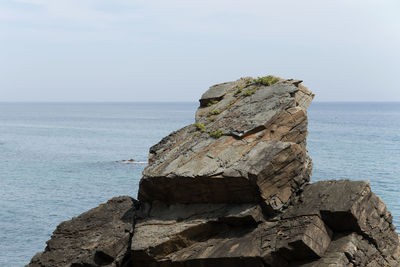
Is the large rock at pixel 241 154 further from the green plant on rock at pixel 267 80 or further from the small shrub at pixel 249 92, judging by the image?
the green plant on rock at pixel 267 80

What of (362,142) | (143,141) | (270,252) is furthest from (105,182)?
(362,142)

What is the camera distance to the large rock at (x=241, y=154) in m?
18.5

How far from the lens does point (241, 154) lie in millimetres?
19359

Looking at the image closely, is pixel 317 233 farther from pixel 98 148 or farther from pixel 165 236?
pixel 98 148

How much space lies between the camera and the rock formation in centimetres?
1720

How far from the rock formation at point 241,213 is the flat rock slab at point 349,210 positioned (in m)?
0.04

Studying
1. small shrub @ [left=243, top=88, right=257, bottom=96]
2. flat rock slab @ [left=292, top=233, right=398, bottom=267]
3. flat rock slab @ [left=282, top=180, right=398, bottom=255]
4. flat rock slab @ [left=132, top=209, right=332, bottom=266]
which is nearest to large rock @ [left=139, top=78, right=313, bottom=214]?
small shrub @ [left=243, top=88, right=257, bottom=96]

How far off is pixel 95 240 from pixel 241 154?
6.63m

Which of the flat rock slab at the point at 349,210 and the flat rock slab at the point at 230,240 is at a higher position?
the flat rock slab at the point at 349,210

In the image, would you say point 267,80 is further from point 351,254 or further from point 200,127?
point 351,254

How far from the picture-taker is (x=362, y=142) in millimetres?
113250

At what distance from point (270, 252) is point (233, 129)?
5900 mm

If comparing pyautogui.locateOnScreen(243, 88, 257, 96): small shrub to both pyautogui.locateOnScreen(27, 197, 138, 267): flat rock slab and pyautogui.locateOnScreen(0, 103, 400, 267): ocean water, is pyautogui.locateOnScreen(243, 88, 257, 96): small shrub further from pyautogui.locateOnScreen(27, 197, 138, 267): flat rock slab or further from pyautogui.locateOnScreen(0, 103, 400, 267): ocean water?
pyautogui.locateOnScreen(0, 103, 400, 267): ocean water

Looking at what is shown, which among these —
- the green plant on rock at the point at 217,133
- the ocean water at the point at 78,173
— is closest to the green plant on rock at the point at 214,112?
the green plant on rock at the point at 217,133
